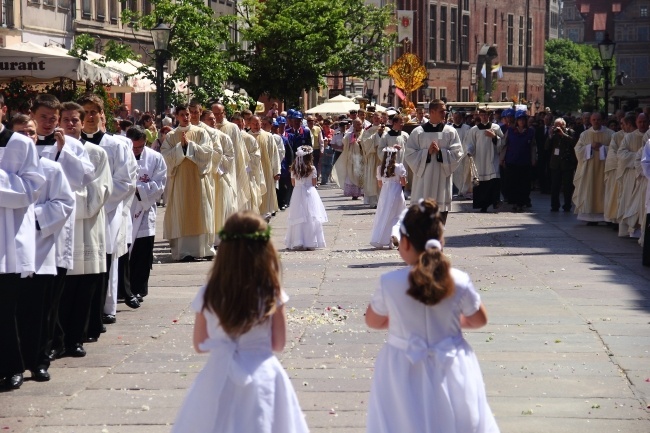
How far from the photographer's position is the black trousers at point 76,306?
34.8 feet

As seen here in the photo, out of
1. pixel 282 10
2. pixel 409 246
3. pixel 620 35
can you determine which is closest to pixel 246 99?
pixel 282 10

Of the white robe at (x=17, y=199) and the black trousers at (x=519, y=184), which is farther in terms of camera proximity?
the black trousers at (x=519, y=184)

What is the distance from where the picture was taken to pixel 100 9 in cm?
4519

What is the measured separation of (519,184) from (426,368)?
21.9 metres

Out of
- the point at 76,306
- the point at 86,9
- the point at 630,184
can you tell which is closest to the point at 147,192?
the point at 76,306

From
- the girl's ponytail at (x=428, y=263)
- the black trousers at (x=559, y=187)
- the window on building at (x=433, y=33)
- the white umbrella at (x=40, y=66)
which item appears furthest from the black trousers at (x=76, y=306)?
the window on building at (x=433, y=33)

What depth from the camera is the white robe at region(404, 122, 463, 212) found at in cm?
1817

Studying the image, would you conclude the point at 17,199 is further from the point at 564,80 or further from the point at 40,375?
the point at 564,80

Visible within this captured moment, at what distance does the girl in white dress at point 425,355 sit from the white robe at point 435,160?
1205 cm

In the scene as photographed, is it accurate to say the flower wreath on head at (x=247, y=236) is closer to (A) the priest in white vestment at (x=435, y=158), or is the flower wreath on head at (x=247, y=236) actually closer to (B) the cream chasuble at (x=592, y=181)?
(A) the priest in white vestment at (x=435, y=158)

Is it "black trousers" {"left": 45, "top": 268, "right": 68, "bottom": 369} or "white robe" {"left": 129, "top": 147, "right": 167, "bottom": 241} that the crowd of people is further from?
"white robe" {"left": 129, "top": 147, "right": 167, "bottom": 241}

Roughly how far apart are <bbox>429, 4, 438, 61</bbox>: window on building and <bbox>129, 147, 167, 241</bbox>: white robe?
9417cm

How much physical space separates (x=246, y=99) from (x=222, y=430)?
25972 mm

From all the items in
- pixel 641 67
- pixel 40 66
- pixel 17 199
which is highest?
pixel 641 67
